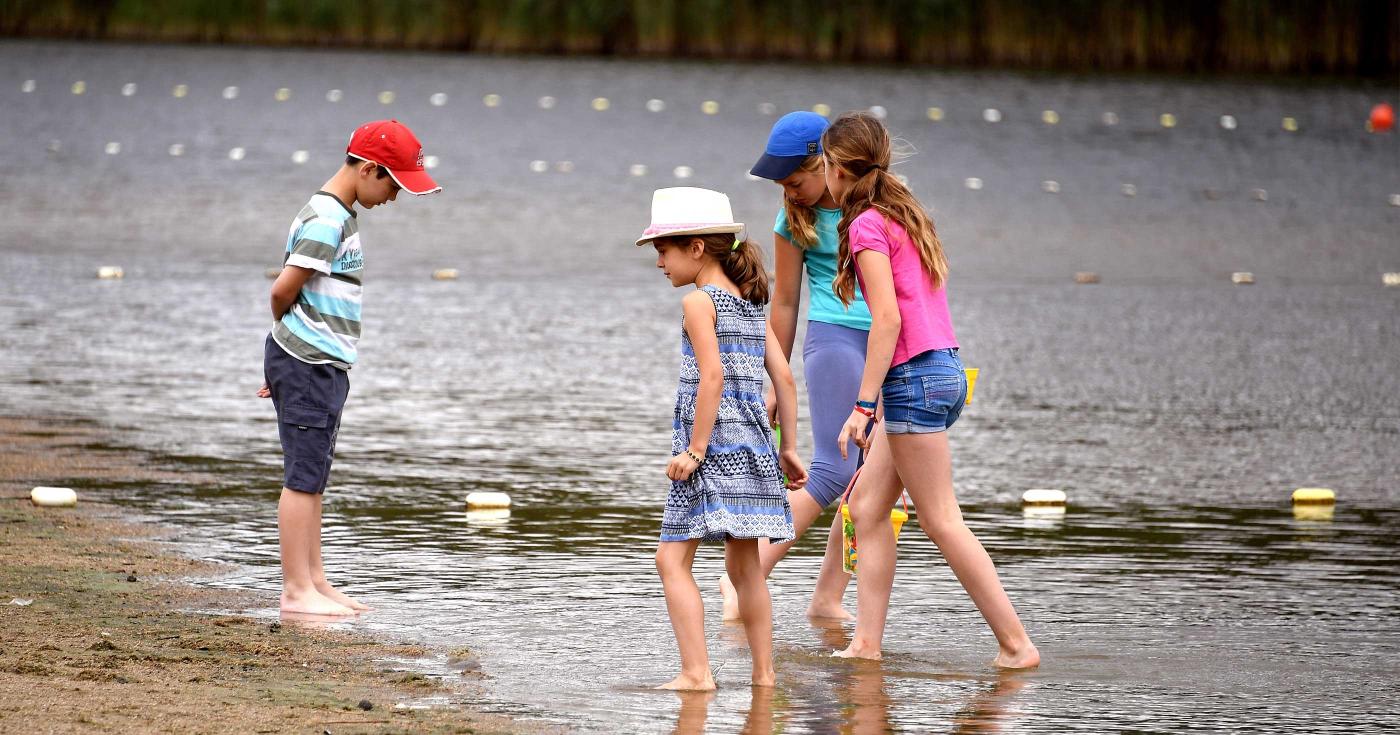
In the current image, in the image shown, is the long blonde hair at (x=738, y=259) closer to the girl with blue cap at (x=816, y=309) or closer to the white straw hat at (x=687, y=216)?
the white straw hat at (x=687, y=216)

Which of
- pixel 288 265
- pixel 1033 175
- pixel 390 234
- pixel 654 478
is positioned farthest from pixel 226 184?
pixel 288 265

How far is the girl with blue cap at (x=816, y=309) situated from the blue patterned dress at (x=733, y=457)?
27.1 inches

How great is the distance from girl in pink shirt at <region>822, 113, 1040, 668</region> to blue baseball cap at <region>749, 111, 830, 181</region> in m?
0.24

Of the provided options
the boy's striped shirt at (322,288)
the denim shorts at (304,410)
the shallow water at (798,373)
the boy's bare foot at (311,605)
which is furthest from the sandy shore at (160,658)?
the boy's striped shirt at (322,288)

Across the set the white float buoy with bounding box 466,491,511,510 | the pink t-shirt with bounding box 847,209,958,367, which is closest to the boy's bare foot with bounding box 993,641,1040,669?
the pink t-shirt with bounding box 847,209,958,367

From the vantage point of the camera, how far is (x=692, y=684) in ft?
18.1

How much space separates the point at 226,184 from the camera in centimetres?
2152

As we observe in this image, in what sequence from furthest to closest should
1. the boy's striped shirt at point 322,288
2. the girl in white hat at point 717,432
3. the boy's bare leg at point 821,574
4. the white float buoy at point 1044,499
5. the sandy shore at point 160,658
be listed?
the white float buoy at point 1044,499
the boy's bare leg at point 821,574
the boy's striped shirt at point 322,288
the girl in white hat at point 717,432
the sandy shore at point 160,658

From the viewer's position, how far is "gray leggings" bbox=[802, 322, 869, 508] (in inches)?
249

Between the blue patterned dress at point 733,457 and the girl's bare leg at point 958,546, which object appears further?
the girl's bare leg at point 958,546

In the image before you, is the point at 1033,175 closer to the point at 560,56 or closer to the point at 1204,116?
the point at 1204,116

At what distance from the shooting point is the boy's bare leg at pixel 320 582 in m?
6.42

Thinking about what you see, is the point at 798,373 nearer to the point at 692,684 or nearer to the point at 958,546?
the point at 958,546

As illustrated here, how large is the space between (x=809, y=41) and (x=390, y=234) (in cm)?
1998
